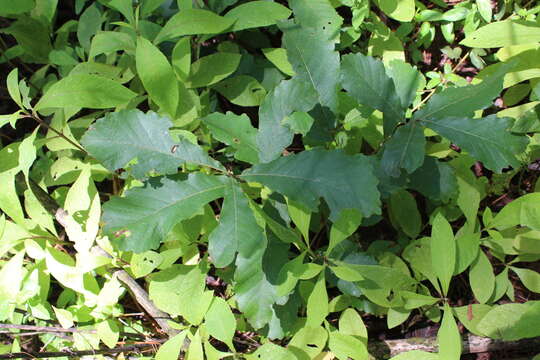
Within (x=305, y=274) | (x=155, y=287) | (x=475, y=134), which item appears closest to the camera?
(x=475, y=134)

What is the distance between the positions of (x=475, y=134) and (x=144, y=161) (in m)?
0.81

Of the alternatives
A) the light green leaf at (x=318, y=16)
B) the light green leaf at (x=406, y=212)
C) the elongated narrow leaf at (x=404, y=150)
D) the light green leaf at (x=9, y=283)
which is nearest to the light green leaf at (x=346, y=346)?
the light green leaf at (x=406, y=212)

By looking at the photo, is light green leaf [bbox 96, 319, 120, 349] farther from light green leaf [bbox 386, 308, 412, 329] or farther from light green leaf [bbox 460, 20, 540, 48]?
light green leaf [bbox 460, 20, 540, 48]

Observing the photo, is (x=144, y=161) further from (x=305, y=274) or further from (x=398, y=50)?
(x=398, y=50)

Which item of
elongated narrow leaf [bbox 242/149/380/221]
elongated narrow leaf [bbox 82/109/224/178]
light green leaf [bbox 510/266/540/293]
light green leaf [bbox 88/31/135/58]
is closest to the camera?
elongated narrow leaf [bbox 242/149/380/221]

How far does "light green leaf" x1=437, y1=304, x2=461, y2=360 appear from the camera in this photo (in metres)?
1.14

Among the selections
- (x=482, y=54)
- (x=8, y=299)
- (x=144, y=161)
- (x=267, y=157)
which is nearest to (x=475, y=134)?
(x=267, y=157)

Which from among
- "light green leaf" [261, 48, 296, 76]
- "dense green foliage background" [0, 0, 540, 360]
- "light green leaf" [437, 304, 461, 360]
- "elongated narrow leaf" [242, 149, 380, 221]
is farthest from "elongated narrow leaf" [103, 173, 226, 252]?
"light green leaf" [437, 304, 461, 360]

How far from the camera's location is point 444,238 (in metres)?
1.21

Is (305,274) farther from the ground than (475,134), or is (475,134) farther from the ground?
(475,134)

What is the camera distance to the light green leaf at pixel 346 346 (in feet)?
4.10

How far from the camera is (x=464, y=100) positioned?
43.7 inches

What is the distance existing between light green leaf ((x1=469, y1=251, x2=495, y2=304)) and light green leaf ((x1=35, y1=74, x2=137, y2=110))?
44.5 inches

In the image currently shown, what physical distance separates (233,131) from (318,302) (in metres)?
0.52
